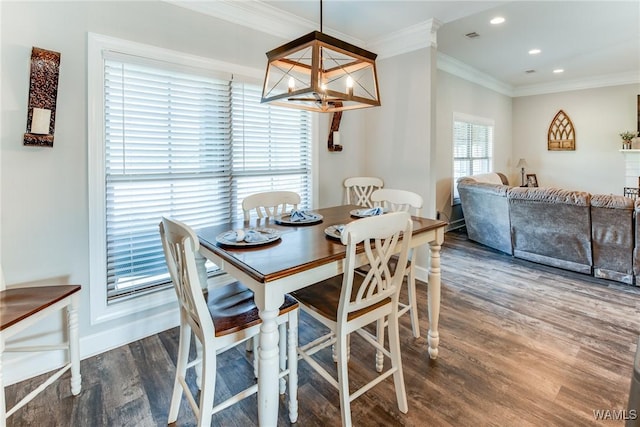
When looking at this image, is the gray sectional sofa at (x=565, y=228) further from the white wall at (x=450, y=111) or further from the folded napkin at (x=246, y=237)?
the folded napkin at (x=246, y=237)

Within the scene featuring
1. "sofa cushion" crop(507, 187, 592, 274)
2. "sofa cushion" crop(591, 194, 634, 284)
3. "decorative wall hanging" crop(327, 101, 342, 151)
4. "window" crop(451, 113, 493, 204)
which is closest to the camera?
"sofa cushion" crop(591, 194, 634, 284)

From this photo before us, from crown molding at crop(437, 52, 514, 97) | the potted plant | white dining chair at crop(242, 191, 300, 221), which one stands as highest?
crown molding at crop(437, 52, 514, 97)

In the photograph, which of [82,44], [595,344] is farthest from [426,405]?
[82,44]

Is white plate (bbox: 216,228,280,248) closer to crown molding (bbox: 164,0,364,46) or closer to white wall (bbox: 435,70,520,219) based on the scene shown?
crown molding (bbox: 164,0,364,46)

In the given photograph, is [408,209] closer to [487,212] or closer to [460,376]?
[460,376]

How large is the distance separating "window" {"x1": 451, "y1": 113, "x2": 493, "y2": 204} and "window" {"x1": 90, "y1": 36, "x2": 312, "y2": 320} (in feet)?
12.3

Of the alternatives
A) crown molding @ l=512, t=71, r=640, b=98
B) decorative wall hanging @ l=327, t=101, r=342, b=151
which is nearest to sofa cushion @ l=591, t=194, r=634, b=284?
decorative wall hanging @ l=327, t=101, r=342, b=151

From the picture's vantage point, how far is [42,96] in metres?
1.88

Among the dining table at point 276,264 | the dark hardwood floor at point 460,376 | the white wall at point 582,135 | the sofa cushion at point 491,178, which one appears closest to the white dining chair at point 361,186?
the dark hardwood floor at point 460,376

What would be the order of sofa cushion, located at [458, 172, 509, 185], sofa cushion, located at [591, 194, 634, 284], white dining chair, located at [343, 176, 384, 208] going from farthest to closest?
sofa cushion, located at [458, 172, 509, 185] < white dining chair, located at [343, 176, 384, 208] < sofa cushion, located at [591, 194, 634, 284]

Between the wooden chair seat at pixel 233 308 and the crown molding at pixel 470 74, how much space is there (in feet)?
15.0

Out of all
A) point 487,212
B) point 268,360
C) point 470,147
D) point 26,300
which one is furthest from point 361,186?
point 470,147

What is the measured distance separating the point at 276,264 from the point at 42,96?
1746mm

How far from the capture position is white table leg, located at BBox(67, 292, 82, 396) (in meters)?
1.82
